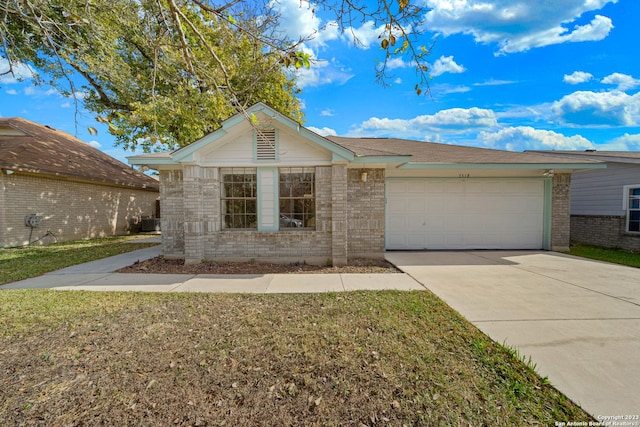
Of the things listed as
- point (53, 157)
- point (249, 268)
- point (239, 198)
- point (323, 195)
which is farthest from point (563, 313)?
point (53, 157)

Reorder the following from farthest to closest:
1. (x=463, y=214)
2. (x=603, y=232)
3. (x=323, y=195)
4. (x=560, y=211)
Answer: (x=603, y=232) < (x=463, y=214) < (x=560, y=211) < (x=323, y=195)

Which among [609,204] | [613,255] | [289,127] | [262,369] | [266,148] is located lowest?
[262,369]

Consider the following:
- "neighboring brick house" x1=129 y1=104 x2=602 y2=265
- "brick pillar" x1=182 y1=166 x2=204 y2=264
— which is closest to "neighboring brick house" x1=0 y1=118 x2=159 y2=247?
"neighboring brick house" x1=129 y1=104 x2=602 y2=265

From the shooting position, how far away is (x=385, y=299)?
185 inches

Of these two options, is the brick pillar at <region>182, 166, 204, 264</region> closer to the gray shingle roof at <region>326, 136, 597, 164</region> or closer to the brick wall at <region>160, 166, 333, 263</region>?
the brick wall at <region>160, 166, 333, 263</region>

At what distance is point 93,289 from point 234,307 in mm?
3266

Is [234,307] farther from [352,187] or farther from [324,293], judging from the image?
[352,187]

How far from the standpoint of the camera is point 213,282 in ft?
19.0

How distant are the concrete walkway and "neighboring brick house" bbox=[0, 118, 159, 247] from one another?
259 inches

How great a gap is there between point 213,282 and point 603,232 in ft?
46.3

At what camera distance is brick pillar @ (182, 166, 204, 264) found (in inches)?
275

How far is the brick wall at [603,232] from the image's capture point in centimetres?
952

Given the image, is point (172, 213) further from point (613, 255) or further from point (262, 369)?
point (613, 255)

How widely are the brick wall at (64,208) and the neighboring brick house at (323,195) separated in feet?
24.2
